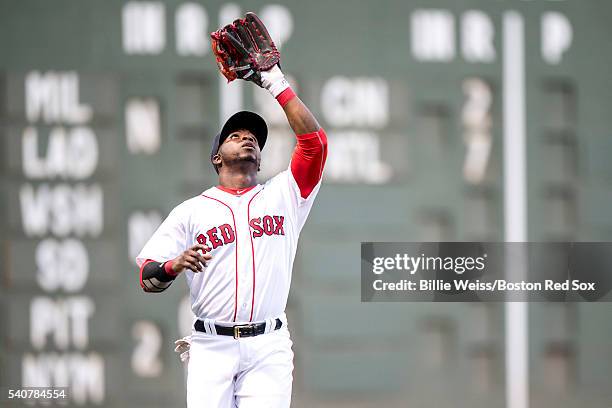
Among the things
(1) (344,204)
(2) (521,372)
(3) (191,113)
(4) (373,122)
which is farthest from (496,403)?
(3) (191,113)

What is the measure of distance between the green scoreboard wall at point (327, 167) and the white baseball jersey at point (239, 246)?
147cm

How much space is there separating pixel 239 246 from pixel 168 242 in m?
0.24

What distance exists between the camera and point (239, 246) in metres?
2.88

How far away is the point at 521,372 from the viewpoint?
15.3ft

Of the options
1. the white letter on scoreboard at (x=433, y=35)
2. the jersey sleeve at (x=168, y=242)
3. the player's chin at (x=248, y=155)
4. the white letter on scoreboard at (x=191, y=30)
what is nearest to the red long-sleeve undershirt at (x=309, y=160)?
the player's chin at (x=248, y=155)

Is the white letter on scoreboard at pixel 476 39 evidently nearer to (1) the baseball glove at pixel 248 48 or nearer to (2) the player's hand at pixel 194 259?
(1) the baseball glove at pixel 248 48

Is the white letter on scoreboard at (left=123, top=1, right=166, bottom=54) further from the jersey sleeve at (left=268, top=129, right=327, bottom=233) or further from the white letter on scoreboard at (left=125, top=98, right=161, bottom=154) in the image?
the jersey sleeve at (left=268, top=129, right=327, bottom=233)

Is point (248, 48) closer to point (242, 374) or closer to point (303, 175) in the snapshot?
point (303, 175)

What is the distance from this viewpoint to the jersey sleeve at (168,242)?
9.41 ft

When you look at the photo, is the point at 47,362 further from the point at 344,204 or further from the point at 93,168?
the point at 344,204

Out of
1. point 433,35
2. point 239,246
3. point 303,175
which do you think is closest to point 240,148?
point 303,175

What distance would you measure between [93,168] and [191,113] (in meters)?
0.57

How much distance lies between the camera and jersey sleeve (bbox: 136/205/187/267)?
9.41ft

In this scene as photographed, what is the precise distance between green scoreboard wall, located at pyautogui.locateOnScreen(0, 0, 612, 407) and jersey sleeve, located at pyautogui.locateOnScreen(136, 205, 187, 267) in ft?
4.94
